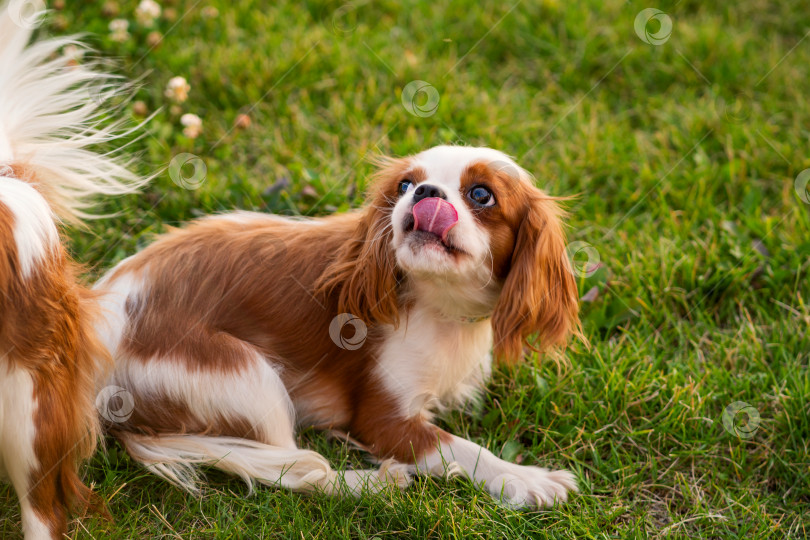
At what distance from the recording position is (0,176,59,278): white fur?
2127 millimetres

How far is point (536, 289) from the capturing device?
2.69 metres

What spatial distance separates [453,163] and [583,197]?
1708 millimetres

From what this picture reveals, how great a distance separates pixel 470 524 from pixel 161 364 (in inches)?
43.8

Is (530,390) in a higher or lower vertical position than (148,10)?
lower

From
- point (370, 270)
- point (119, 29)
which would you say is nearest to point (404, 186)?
point (370, 270)

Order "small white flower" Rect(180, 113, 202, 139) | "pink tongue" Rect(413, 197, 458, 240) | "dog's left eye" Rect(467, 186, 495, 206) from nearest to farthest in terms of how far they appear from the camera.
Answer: "pink tongue" Rect(413, 197, 458, 240), "dog's left eye" Rect(467, 186, 495, 206), "small white flower" Rect(180, 113, 202, 139)

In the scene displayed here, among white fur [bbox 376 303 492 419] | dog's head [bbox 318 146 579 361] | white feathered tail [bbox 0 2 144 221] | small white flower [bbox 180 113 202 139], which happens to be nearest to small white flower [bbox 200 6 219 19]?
small white flower [bbox 180 113 202 139]

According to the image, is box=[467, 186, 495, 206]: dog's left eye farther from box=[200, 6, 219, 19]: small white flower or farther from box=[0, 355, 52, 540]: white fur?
box=[200, 6, 219, 19]: small white flower

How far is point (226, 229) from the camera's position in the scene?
3.01m

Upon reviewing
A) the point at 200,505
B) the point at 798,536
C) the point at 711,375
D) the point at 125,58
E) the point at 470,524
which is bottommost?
the point at 200,505

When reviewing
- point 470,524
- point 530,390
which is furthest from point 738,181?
point 470,524

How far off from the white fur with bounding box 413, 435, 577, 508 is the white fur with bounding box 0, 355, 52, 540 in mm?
1191

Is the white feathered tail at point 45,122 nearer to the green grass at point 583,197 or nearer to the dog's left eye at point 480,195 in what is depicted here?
the green grass at point 583,197

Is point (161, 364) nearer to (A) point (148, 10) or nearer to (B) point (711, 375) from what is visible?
(B) point (711, 375)
